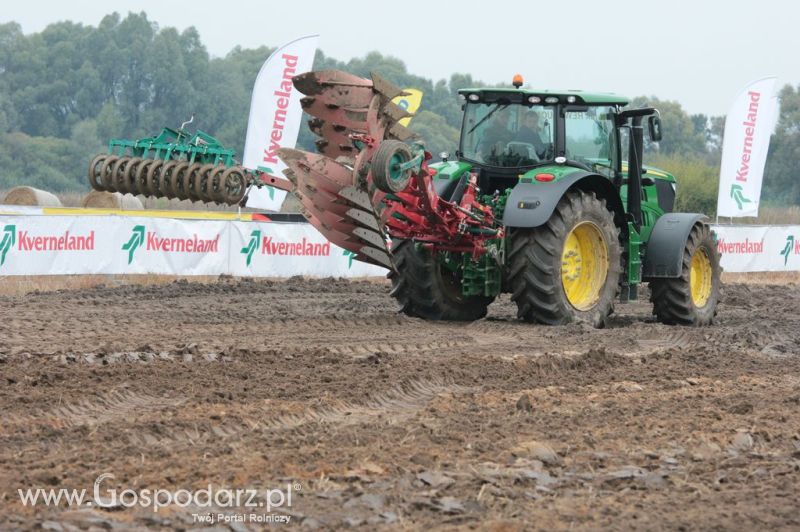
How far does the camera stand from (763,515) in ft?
17.0

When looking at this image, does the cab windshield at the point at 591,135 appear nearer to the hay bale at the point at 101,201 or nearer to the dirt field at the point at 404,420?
the dirt field at the point at 404,420

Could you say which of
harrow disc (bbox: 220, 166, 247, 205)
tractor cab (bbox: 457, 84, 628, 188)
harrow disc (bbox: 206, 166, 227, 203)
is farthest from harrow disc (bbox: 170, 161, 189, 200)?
tractor cab (bbox: 457, 84, 628, 188)

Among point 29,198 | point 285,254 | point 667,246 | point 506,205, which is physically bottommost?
point 285,254

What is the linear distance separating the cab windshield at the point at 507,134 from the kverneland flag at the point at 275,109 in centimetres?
891

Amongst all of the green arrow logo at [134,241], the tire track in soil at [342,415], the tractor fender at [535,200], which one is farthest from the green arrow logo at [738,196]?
the tire track in soil at [342,415]

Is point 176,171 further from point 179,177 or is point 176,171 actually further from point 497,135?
point 497,135

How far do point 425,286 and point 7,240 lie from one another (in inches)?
260

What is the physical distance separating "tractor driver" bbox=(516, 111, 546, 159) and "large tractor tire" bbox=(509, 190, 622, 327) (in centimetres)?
59

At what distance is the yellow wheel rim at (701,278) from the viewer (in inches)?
536

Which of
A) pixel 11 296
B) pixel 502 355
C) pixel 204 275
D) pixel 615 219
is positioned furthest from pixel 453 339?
pixel 204 275

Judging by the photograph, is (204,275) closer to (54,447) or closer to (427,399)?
(427,399)

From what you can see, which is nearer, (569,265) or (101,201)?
(569,265)

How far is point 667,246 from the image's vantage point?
12844 millimetres

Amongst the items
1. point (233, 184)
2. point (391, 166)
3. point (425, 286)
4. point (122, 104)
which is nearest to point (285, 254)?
point (425, 286)
